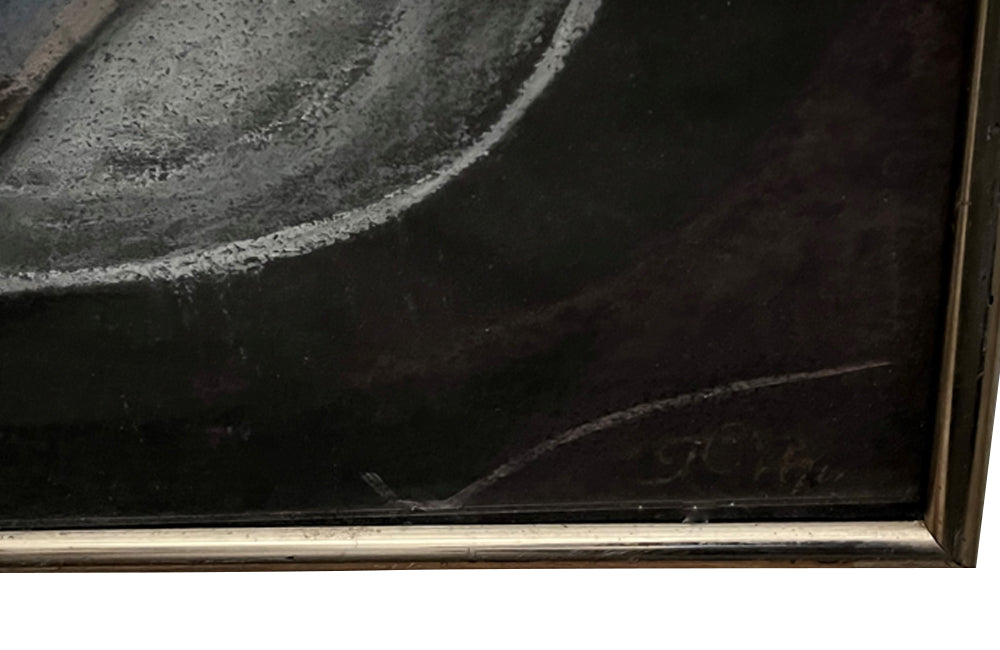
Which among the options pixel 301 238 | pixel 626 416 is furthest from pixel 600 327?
pixel 301 238

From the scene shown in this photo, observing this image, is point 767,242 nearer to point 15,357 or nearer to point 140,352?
point 140,352

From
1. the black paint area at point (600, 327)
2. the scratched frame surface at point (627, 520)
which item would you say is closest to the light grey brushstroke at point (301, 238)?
the black paint area at point (600, 327)

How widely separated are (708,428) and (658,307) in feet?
0.40

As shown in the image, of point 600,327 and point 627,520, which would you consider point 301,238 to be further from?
point 627,520

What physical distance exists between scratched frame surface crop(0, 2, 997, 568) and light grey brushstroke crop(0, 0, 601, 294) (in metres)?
0.15

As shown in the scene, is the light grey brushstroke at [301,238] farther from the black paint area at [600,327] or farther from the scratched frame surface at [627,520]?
the scratched frame surface at [627,520]

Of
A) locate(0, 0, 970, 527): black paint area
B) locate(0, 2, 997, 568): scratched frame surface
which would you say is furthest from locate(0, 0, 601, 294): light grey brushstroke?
locate(0, 2, 997, 568): scratched frame surface

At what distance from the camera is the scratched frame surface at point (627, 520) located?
2.91 ft

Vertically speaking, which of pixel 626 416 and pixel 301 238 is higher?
pixel 301 238

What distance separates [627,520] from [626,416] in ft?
0.32

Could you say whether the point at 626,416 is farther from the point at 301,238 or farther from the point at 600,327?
the point at 301,238

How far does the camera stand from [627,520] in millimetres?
914

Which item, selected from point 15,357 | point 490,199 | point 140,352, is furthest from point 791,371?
point 15,357

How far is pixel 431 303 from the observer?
2.82 feet
